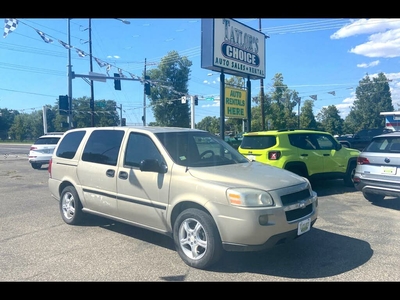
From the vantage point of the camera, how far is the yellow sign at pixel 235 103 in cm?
1452

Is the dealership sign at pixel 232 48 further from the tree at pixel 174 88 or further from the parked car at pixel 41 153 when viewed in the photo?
the tree at pixel 174 88

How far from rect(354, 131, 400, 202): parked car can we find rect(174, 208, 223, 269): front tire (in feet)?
14.4

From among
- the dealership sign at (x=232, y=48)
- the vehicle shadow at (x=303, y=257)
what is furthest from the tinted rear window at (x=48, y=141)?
the vehicle shadow at (x=303, y=257)

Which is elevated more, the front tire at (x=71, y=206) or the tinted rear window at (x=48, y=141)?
the tinted rear window at (x=48, y=141)

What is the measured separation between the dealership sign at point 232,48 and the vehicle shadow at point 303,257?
8.63 metres

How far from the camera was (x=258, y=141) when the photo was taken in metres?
8.88

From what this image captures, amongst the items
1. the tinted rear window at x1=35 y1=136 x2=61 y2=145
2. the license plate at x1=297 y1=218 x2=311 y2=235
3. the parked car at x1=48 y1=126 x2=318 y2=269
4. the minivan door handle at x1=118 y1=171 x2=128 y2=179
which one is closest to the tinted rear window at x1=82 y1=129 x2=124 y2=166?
the parked car at x1=48 y1=126 x2=318 y2=269

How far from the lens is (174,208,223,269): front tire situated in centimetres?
400

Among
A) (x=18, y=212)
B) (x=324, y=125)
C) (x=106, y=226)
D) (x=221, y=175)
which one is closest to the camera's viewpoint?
(x=221, y=175)

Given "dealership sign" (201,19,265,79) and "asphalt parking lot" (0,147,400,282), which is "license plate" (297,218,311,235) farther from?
"dealership sign" (201,19,265,79)
